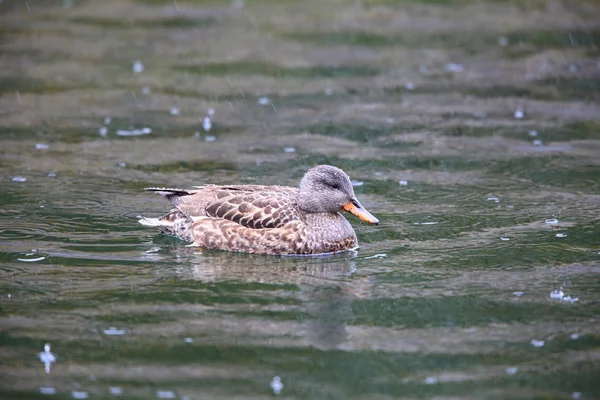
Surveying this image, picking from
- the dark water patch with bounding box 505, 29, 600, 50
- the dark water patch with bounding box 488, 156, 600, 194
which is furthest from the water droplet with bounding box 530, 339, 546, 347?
the dark water patch with bounding box 505, 29, 600, 50

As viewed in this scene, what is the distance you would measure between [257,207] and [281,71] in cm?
834

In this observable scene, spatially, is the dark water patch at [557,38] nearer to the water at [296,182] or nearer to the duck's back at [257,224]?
the water at [296,182]

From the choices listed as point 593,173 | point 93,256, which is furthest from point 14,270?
point 593,173

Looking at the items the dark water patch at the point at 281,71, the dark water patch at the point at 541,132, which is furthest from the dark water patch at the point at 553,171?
the dark water patch at the point at 281,71

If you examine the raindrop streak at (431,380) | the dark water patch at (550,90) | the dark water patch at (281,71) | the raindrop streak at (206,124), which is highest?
the dark water patch at (281,71)

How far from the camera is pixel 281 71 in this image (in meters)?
19.5

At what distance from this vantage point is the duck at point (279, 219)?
37.2 feet

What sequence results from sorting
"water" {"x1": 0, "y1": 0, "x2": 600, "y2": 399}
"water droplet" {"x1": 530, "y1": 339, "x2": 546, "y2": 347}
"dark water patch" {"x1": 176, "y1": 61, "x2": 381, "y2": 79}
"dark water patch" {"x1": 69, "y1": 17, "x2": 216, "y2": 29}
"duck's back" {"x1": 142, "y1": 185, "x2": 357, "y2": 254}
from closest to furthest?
1. "water" {"x1": 0, "y1": 0, "x2": 600, "y2": 399}
2. "water droplet" {"x1": 530, "y1": 339, "x2": 546, "y2": 347}
3. "duck's back" {"x1": 142, "y1": 185, "x2": 357, "y2": 254}
4. "dark water patch" {"x1": 176, "y1": 61, "x2": 381, "y2": 79}
5. "dark water patch" {"x1": 69, "y1": 17, "x2": 216, "y2": 29}

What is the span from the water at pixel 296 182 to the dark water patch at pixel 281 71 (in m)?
0.08

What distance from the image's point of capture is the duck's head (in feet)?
37.6

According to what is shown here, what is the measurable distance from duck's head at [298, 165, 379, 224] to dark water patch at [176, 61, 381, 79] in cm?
784

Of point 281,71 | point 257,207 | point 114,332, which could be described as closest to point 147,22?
point 281,71

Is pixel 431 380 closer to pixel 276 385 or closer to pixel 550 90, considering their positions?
pixel 276 385

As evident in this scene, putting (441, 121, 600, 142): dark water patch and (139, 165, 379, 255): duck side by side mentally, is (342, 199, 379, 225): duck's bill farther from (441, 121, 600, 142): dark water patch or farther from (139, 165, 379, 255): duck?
(441, 121, 600, 142): dark water patch
